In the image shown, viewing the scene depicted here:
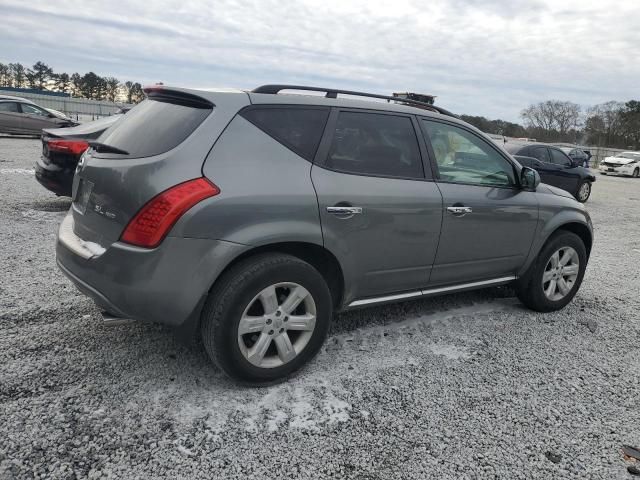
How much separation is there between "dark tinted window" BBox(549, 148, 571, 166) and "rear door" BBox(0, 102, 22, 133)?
1852 cm

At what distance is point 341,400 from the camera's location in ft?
9.69

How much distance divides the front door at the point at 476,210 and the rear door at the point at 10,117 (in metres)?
19.9

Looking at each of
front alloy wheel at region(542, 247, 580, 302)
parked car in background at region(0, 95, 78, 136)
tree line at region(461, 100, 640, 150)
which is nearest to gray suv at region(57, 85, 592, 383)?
front alloy wheel at region(542, 247, 580, 302)

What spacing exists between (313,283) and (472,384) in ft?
3.99

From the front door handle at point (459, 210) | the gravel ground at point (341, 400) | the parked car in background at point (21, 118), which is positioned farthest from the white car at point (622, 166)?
the front door handle at point (459, 210)

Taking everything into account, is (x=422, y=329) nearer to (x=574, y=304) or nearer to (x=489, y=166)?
(x=489, y=166)

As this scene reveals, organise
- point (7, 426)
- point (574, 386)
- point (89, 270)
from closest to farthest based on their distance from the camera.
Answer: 1. point (7, 426)
2. point (89, 270)
3. point (574, 386)

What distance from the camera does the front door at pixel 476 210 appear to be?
12.3 feet

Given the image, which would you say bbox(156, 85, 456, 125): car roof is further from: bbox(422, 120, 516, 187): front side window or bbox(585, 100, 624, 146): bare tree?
bbox(585, 100, 624, 146): bare tree

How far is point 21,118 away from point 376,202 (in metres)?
20.1

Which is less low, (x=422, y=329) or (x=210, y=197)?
(x=210, y=197)

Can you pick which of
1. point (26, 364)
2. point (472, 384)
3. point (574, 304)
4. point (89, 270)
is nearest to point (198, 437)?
point (89, 270)

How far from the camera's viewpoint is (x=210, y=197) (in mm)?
2664

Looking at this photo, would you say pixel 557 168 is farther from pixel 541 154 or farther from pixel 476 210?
pixel 476 210
